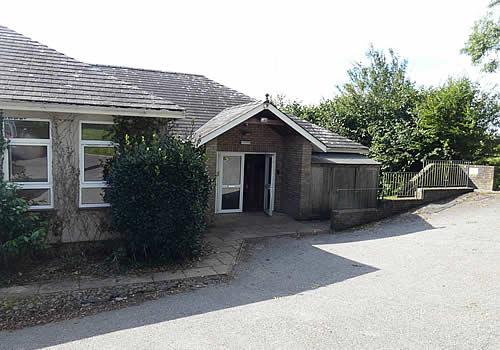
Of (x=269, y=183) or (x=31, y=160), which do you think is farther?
(x=269, y=183)

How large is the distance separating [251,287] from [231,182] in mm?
7019

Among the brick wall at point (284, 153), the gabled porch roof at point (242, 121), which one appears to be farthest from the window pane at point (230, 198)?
the gabled porch roof at point (242, 121)

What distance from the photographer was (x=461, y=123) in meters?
18.6

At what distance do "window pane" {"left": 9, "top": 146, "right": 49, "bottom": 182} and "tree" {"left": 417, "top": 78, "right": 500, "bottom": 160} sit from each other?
1747cm

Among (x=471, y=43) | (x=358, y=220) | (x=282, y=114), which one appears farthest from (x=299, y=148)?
(x=471, y=43)

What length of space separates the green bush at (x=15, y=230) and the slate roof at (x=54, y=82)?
2.03m

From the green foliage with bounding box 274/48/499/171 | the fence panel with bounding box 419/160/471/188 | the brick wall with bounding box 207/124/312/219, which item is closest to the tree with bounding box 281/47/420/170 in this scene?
the green foliage with bounding box 274/48/499/171

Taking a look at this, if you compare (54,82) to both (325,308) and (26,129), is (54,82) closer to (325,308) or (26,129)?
(26,129)

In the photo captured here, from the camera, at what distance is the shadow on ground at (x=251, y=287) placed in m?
5.33

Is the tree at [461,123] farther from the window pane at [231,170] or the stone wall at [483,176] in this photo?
the window pane at [231,170]

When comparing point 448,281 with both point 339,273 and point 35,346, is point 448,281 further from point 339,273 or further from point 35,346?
point 35,346

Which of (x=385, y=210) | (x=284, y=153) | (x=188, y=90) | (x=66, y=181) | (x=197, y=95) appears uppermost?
(x=188, y=90)

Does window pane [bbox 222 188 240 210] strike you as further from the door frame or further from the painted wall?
the painted wall

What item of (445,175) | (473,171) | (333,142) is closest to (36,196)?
(333,142)
